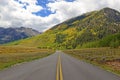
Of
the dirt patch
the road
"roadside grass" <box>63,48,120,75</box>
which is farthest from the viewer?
the dirt patch

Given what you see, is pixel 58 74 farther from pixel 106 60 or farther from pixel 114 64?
pixel 106 60

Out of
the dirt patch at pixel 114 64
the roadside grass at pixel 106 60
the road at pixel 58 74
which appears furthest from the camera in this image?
the dirt patch at pixel 114 64

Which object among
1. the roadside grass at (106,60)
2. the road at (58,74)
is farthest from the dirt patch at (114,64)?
the road at (58,74)

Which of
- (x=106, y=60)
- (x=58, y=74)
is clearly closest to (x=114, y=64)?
(x=106, y=60)

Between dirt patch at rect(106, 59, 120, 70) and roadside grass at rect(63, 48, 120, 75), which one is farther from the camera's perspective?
dirt patch at rect(106, 59, 120, 70)

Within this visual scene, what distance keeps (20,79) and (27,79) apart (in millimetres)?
494

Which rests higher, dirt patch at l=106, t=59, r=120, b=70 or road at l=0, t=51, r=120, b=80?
dirt patch at l=106, t=59, r=120, b=70

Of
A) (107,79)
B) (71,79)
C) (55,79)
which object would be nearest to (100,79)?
(107,79)

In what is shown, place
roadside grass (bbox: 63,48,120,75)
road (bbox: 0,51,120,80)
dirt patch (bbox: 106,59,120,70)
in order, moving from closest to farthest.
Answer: road (bbox: 0,51,120,80), roadside grass (bbox: 63,48,120,75), dirt patch (bbox: 106,59,120,70)

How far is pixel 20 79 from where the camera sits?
1816 centimetres

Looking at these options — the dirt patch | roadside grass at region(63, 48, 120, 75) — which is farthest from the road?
the dirt patch

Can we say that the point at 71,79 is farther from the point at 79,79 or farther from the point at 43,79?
the point at 43,79

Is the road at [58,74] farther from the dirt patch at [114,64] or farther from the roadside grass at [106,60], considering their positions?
the dirt patch at [114,64]

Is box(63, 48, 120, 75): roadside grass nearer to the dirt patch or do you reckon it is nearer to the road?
the dirt patch
